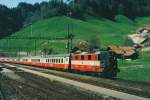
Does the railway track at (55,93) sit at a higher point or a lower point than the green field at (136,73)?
lower

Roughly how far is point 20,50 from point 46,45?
37.0 ft

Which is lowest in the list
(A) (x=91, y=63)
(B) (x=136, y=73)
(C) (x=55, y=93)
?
(C) (x=55, y=93)

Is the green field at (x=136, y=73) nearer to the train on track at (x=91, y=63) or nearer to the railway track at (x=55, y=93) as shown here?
the train on track at (x=91, y=63)

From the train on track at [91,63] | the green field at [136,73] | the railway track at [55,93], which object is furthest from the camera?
the green field at [136,73]

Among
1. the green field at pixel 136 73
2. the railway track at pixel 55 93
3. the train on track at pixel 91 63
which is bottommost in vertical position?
the railway track at pixel 55 93

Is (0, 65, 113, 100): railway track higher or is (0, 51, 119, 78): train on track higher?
(0, 51, 119, 78): train on track

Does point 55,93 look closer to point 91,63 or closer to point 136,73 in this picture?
point 91,63

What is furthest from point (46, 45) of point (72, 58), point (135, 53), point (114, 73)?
point (114, 73)

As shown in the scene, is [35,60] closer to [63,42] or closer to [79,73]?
[79,73]

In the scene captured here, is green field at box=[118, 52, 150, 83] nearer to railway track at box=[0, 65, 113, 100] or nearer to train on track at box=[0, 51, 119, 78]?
train on track at box=[0, 51, 119, 78]

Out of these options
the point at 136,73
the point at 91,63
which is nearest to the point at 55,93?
the point at 91,63

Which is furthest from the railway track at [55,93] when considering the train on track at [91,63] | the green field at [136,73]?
the green field at [136,73]

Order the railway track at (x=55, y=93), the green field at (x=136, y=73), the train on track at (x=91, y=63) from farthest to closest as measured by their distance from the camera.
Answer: the green field at (x=136, y=73), the train on track at (x=91, y=63), the railway track at (x=55, y=93)

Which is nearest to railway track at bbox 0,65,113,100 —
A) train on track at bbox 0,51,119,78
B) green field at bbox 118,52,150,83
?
train on track at bbox 0,51,119,78
